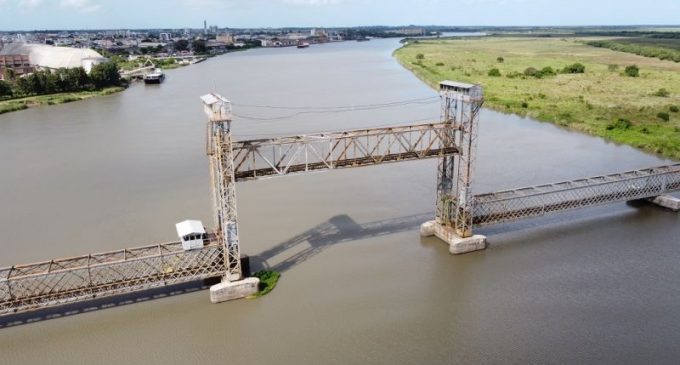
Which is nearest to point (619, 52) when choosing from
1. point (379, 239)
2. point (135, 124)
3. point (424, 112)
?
point (424, 112)

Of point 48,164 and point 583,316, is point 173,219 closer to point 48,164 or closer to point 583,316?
point 48,164

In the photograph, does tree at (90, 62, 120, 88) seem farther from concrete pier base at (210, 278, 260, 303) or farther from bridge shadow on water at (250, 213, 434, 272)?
concrete pier base at (210, 278, 260, 303)

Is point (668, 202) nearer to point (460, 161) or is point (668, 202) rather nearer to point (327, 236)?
point (460, 161)

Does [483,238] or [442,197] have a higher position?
[442,197]

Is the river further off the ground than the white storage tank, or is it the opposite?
the white storage tank

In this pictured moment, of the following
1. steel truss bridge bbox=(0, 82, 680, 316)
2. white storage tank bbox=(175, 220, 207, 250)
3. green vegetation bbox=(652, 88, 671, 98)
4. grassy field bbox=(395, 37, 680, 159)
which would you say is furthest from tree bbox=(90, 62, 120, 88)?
green vegetation bbox=(652, 88, 671, 98)

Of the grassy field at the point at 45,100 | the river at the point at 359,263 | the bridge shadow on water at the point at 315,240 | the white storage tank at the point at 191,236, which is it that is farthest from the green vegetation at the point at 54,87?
the white storage tank at the point at 191,236
